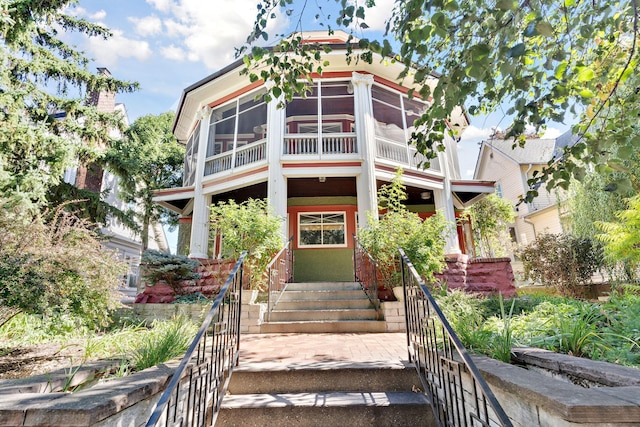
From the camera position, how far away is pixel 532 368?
228cm

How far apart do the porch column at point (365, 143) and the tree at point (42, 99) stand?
312 inches

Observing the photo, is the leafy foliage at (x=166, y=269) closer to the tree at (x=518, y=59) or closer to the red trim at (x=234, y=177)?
the red trim at (x=234, y=177)

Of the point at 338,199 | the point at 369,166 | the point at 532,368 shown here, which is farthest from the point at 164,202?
the point at 532,368

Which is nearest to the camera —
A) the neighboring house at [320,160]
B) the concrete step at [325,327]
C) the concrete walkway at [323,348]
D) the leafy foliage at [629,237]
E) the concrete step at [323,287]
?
the concrete walkway at [323,348]

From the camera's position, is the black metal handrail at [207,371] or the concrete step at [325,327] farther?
the concrete step at [325,327]

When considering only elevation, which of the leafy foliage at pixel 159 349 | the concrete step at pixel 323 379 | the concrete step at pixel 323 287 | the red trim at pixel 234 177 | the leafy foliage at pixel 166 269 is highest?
the red trim at pixel 234 177

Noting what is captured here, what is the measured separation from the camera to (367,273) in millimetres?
6809

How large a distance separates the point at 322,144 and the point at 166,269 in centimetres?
557

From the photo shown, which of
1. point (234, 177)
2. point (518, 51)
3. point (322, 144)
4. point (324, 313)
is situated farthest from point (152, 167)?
point (518, 51)

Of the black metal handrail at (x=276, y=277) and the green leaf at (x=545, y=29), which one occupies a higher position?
the green leaf at (x=545, y=29)

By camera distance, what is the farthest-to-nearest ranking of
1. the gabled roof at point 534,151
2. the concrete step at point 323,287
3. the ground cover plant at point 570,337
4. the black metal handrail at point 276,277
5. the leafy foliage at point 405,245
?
the gabled roof at point 534,151, the concrete step at point 323,287, the leafy foliage at point 405,245, the black metal handrail at point 276,277, the ground cover plant at point 570,337

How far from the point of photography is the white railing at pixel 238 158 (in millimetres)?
10000

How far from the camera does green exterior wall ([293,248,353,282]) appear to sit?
10797 millimetres

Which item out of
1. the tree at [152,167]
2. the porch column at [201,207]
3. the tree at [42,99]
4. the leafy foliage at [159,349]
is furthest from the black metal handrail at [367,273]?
the tree at [152,167]
